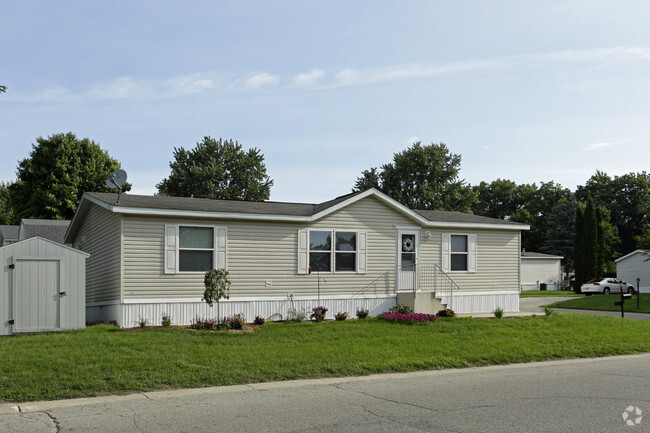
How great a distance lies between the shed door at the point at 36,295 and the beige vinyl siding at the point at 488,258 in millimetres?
11050

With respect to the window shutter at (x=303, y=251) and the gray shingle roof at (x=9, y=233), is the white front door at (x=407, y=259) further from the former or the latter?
the gray shingle roof at (x=9, y=233)

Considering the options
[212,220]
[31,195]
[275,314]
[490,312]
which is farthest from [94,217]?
[31,195]

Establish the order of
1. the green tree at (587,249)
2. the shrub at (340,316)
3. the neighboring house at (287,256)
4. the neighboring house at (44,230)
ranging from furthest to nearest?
1. the green tree at (587,249)
2. the neighboring house at (44,230)
3. the shrub at (340,316)
4. the neighboring house at (287,256)

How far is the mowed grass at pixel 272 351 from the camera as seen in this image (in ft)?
31.2

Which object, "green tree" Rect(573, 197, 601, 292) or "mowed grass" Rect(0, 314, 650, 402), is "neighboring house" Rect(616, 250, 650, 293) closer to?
"green tree" Rect(573, 197, 601, 292)

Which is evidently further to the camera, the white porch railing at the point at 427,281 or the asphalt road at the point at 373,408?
the white porch railing at the point at 427,281

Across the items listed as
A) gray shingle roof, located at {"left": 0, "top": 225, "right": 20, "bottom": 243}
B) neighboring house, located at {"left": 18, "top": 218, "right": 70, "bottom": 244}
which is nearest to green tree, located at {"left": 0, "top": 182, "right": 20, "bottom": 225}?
gray shingle roof, located at {"left": 0, "top": 225, "right": 20, "bottom": 243}

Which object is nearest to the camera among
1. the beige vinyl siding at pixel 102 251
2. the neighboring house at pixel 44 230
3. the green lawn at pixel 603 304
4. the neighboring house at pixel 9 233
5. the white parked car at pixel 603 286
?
the beige vinyl siding at pixel 102 251

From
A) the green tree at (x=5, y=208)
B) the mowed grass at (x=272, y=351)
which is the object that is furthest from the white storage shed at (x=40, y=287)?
the green tree at (x=5, y=208)

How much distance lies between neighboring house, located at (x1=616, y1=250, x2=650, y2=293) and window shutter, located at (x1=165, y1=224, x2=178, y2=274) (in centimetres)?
4186

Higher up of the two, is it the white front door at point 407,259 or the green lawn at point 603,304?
the white front door at point 407,259

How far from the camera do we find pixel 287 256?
17.9m

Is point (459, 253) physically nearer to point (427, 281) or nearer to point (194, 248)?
point (427, 281)

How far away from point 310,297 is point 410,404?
980cm
